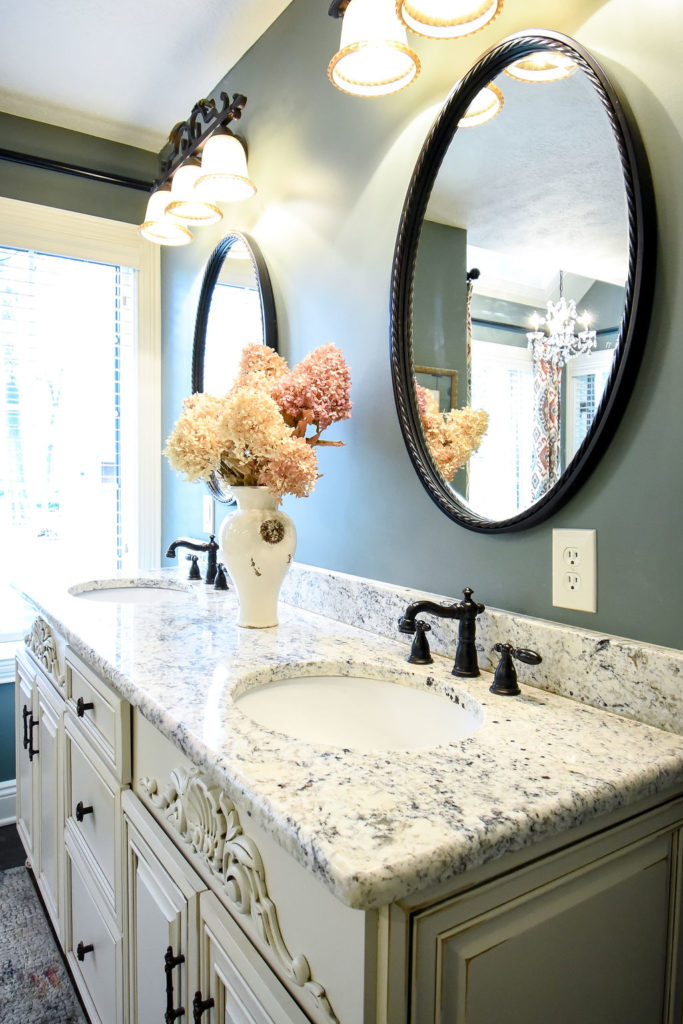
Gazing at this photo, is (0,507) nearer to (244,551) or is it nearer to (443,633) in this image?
(244,551)

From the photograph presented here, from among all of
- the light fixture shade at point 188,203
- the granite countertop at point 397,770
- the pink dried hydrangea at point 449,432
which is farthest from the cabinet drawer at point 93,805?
the light fixture shade at point 188,203

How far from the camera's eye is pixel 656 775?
74 centimetres

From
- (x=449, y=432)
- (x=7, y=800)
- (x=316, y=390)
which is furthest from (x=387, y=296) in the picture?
(x=7, y=800)

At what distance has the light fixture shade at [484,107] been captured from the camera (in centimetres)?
111

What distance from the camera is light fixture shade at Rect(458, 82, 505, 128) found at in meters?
1.11

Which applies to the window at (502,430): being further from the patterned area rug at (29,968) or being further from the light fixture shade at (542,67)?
the patterned area rug at (29,968)

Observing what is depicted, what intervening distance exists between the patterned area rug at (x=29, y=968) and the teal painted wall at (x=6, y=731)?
48 centimetres

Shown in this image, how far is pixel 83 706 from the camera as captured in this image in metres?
1.33

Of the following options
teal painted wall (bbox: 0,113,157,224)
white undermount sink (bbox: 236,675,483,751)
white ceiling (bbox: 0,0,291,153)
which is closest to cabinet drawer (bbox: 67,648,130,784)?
white undermount sink (bbox: 236,675,483,751)

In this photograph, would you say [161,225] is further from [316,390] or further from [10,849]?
[10,849]

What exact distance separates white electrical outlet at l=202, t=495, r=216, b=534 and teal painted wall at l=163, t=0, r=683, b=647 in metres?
0.09

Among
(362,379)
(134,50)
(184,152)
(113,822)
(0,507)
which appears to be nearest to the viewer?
(113,822)

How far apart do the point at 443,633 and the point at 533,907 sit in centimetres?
58

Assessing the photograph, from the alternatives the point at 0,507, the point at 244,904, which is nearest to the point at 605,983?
the point at 244,904
